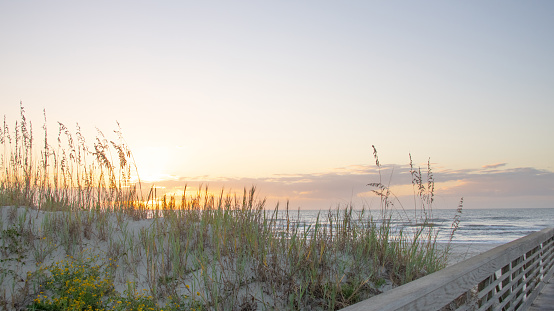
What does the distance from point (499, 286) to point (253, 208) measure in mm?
2944

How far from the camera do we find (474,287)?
4.02 m

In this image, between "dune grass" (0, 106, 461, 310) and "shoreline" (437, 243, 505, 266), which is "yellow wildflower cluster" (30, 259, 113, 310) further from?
"shoreline" (437, 243, 505, 266)

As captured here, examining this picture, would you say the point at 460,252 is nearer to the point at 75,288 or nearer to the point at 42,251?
the point at 42,251

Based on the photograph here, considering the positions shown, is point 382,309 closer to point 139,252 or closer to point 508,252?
point 508,252

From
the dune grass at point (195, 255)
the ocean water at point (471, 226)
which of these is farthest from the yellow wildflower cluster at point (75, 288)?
the ocean water at point (471, 226)

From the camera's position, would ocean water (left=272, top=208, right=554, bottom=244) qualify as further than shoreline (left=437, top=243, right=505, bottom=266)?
No

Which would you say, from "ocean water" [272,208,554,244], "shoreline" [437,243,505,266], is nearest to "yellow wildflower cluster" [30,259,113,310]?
"ocean water" [272,208,554,244]

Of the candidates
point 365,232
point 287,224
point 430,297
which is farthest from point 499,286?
point 430,297

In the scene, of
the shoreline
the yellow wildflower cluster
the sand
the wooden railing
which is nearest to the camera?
the wooden railing

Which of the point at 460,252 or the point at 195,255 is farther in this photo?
the point at 460,252

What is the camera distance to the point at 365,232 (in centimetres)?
541

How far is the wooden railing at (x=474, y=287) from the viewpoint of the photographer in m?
1.73

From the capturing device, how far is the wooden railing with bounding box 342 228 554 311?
1734 mm

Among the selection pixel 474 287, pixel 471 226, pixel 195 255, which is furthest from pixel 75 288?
pixel 471 226
